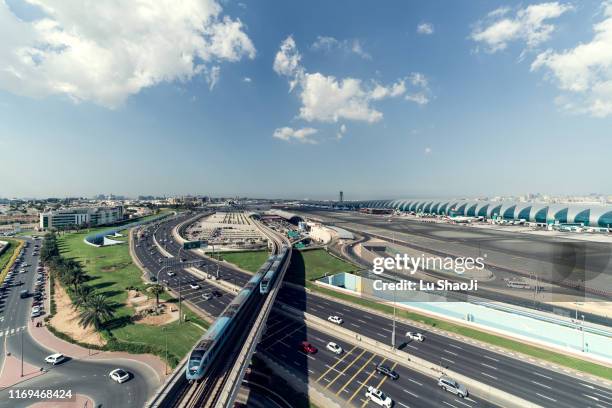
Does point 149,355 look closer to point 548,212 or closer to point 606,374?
point 606,374

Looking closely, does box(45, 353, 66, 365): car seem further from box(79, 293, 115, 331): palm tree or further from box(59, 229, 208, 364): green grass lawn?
box(79, 293, 115, 331): palm tree

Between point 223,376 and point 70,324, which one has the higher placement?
point 223,376

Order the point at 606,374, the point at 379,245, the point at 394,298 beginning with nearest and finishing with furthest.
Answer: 1. the point at 606,374
2. the point at 394,298
3. the point at 379,245

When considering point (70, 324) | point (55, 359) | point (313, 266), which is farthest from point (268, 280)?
point (70, 324)

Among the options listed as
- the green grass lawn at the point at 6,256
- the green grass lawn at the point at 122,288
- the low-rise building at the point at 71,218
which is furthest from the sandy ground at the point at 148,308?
the low-rise building at the point at 71,218

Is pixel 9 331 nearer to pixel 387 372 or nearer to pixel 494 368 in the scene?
pixel 387 372

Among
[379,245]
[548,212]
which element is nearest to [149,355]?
[379,245]
